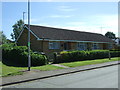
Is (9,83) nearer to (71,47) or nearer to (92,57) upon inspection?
(92,57)

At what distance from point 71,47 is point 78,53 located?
Answer: 612cm

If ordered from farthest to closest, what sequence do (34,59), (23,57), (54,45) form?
(54,45)
(34,59)
(23,57)

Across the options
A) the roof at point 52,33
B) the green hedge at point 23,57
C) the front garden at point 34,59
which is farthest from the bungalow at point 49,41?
the green hedge at point 23,57

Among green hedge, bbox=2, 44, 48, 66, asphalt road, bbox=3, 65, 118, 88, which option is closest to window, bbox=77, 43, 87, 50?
green hedge, bbox=2, 44, 48, 66

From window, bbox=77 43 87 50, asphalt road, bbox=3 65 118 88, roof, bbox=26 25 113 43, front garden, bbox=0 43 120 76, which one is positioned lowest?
asphalt road, bbox=3 65 118 88

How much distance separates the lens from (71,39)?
27375 mm

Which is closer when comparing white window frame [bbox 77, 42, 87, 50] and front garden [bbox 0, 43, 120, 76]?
front garden [bbox 0, 43, 120, 76]

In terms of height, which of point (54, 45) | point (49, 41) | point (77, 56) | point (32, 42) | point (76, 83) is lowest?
point (76, 83)

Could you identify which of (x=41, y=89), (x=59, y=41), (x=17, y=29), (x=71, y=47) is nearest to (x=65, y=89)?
(x=41, y=89)

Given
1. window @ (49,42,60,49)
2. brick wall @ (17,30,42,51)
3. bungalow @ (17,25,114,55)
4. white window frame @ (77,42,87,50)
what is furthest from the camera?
white window frame @ (77,42,87,50)

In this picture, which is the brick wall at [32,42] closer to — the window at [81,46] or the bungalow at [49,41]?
the bungalow at [49,41]

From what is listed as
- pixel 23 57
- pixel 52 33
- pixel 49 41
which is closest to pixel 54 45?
pixel 49 41

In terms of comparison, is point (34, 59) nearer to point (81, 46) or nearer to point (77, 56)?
point (77, 56)

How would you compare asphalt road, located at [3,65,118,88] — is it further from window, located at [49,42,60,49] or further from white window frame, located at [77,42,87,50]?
white window frame, located at [77,42,87,50]
